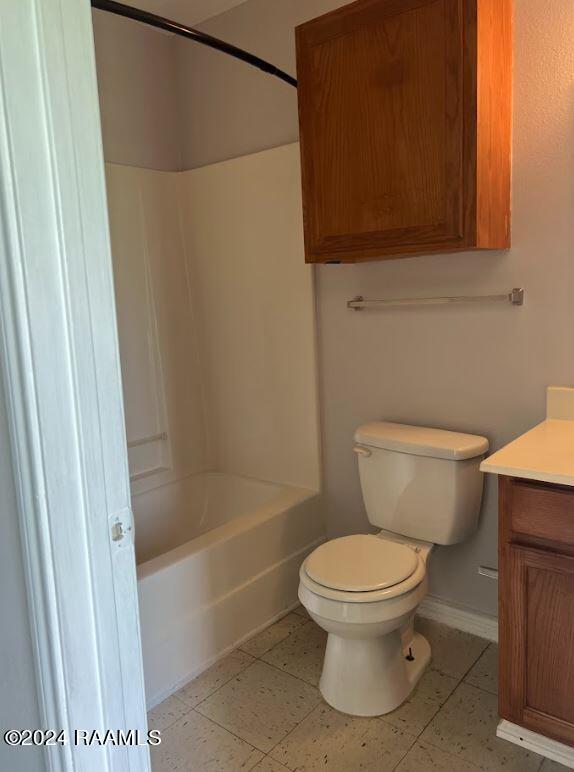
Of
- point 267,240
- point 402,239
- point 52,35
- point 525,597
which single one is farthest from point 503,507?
point 267,240

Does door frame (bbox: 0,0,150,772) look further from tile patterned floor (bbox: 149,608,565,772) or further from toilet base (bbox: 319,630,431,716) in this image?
toilet base (bbox: 319,630,431,716)

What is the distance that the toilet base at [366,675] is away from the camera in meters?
1.86

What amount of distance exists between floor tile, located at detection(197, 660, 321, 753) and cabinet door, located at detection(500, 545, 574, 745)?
661mm

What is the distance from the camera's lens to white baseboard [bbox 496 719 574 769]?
159 cm

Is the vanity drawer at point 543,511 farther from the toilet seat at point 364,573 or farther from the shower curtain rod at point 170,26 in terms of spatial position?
the shower curtain rod at point 170,26

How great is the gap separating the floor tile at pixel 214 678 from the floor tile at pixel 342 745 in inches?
13.5

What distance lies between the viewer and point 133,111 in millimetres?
2664

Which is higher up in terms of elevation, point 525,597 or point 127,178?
point 127,178

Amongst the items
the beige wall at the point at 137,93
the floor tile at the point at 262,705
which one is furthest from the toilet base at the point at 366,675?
the beige wall at the point at 137,93

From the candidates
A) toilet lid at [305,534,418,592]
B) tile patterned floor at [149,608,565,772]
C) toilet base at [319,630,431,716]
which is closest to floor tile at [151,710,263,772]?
tile patterned floor at [149,608,565,772]

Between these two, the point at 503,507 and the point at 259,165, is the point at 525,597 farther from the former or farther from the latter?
the point at 259,165

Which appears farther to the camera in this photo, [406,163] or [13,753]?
[406,163]

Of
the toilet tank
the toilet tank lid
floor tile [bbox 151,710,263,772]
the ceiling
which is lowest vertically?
floor tile [bbox 151,710,263,772]

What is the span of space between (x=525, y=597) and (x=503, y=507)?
0.79ft
